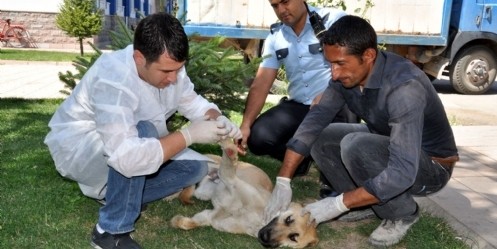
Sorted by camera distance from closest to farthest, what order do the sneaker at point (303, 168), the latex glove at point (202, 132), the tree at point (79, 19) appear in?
the latex glove at point (202, 132)
the sneaker at point (303, 168)
the tree at point (79, 19)

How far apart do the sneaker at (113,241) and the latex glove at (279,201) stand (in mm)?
817

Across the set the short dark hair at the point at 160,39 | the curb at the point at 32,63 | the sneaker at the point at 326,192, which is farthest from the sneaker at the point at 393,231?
the curb at the point at 32,63

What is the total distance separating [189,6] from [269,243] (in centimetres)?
653

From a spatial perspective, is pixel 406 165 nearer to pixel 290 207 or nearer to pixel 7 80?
pixel 290 207

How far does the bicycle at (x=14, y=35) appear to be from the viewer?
20609mm

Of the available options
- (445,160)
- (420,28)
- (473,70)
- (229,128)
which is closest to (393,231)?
(445,160)

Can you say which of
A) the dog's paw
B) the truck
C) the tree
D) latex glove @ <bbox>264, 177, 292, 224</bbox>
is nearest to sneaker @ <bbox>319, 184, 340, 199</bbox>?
latex glove @ <bbox>264, 177, 292, 224</bbox>

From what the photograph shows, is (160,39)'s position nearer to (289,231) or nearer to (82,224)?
(289,231)

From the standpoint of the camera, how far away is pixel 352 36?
2.85 meters

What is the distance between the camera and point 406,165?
2.86m

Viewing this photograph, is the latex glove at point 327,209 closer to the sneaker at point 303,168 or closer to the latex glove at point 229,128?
the latex glove at point 229,128

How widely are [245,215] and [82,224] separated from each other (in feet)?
3.40

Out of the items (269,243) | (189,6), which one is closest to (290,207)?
(269,243)

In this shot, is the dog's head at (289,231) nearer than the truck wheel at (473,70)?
Yes
